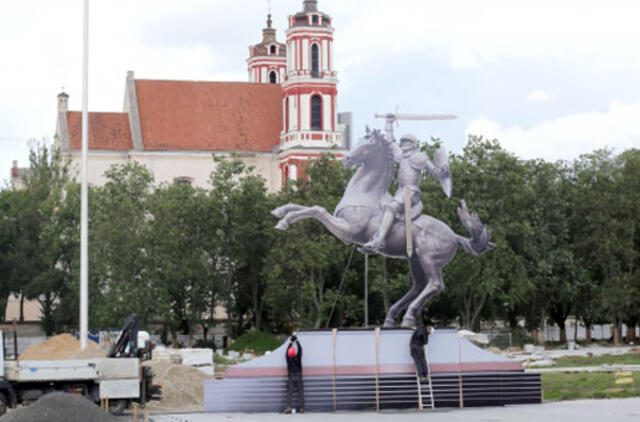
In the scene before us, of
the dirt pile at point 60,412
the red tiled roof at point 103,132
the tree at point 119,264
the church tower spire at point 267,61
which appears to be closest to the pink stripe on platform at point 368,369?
the dirt pile at point 60,412

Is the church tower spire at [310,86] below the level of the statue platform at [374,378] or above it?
above

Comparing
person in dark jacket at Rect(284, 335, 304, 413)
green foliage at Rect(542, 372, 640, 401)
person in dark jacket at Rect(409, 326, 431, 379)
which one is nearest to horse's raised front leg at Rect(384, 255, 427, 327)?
person in dark jacket at Rect(409, 326, 431, 379)

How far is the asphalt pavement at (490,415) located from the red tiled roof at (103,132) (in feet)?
217

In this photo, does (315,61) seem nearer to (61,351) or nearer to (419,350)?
(61,351)

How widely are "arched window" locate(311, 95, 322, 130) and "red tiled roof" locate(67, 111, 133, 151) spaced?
14749mm

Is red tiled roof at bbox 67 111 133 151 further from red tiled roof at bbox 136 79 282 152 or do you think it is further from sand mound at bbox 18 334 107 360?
sand mound at bbox 18 334 107 360

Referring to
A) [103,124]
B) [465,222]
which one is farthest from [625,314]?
[103,124]

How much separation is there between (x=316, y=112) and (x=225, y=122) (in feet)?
25.9

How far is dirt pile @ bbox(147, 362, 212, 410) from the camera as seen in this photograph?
29.5m

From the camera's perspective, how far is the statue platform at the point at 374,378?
26.3m

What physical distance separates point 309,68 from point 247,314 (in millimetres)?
27500

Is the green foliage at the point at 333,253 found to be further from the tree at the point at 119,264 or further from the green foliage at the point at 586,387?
the green foliage at the point at 586,387

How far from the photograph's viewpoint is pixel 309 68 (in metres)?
89.8

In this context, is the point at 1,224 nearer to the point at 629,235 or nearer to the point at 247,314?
the point at 247,314
